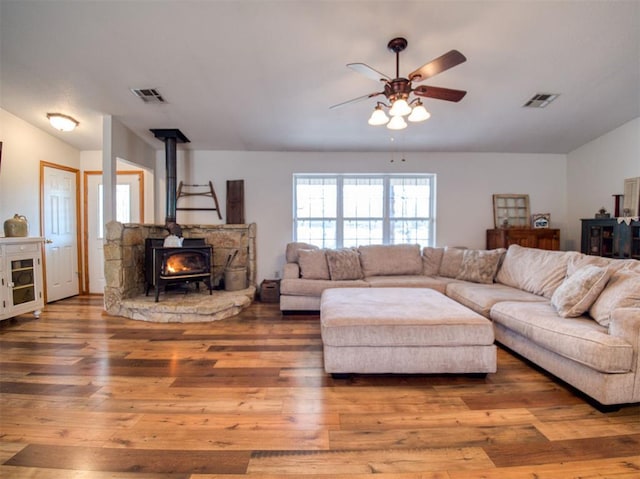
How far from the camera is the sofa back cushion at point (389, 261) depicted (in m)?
4.33

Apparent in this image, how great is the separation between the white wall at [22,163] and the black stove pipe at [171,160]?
1.59 meters

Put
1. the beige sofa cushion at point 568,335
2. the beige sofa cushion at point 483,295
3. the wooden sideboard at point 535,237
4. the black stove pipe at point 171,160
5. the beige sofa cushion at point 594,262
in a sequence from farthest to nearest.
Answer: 1. the wooden sideboard at point 535,237
2. the black stove pipe at point 171,160
3. the beige sofa cushion at point 483,295
4. the beige sofa cushion at point 594,262
5. the beige sofa cushion at point 568,335

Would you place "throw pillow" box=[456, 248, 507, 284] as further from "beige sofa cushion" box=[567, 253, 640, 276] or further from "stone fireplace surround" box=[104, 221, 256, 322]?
"stone fireplace surround" box=[104, 221, 256, 322]

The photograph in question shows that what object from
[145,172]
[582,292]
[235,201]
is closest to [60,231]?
[145,172]

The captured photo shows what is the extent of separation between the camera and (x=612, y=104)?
3.65 metres

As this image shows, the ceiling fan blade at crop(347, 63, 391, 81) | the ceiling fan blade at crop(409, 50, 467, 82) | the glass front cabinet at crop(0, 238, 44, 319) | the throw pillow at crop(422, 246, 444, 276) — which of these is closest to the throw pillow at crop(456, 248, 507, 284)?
the throw pillow at crop(422, 246, 444, 276)

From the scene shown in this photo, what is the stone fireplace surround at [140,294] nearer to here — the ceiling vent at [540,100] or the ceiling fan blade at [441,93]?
the ceiling fan blade at [441,93]

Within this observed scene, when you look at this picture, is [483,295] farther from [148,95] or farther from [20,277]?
[20,277]

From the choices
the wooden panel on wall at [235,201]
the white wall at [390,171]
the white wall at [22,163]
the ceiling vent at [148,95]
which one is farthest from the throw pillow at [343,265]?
the white wall at [22,163]

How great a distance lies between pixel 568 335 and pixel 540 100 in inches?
119

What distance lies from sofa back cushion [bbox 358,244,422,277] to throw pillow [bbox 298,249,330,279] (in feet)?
2.04

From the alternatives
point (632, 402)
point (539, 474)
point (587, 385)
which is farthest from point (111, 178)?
point (632, 402)

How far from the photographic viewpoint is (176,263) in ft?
13.1

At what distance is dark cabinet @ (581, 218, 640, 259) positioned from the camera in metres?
3.61
